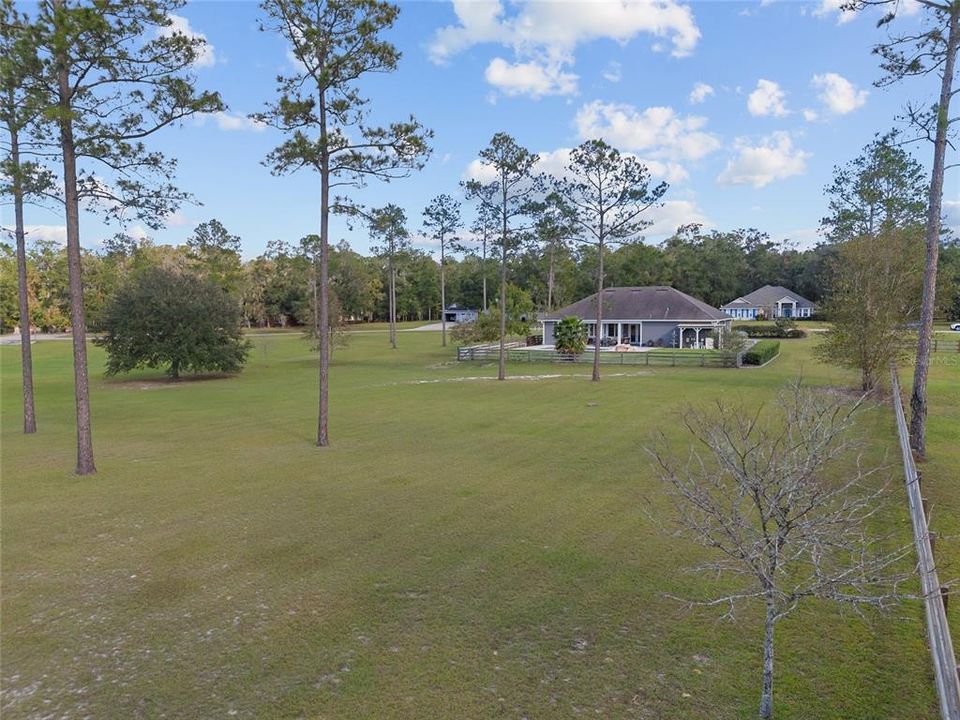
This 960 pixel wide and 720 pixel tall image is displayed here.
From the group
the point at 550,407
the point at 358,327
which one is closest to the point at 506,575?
the point at 550,407

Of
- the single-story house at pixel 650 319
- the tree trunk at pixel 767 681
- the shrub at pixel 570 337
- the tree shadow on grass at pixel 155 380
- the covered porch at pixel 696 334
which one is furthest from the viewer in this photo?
the single-story house at pixel 650 319

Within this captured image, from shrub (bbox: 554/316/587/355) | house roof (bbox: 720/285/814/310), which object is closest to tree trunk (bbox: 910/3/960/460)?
shrub (bbox: 554/316/587/355)

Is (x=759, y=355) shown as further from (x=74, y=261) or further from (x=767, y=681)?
(x=74, y=261)

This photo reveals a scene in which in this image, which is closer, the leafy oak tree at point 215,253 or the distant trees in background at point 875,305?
the distant trees in background at point 875,305

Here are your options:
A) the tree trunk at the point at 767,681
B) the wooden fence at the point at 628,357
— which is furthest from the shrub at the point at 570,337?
the tree trunk at the point at 767,681

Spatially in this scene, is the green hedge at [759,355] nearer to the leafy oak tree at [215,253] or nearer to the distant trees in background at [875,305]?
the distant trees in background at [875,305]

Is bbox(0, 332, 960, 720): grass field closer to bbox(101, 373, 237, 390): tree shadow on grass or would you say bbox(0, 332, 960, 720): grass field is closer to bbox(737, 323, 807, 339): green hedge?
bbox(101, 373, 237, 390): tree shadow on grass

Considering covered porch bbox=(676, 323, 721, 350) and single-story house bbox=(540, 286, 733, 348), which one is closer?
covered porch bbox=(676, 323, 721, 350)

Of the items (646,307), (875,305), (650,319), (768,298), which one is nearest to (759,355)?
(875,305)
